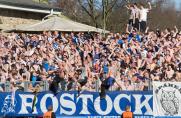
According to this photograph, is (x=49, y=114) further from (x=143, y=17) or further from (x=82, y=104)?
(x=143, y=17)

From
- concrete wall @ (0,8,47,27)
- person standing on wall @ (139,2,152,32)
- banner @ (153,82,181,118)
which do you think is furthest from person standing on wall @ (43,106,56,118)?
concrete wall @ (0,8,47,27)

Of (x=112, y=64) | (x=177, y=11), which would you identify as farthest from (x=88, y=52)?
(x=177, y=11)

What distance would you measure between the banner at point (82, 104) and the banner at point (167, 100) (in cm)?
24

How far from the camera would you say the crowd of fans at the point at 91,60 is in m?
22.1

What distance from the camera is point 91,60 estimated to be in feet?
82.6

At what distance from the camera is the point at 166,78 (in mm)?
22359

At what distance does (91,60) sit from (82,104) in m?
3.19

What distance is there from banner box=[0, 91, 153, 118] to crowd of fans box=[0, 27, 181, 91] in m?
0.32

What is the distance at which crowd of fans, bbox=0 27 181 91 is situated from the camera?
22.1 m

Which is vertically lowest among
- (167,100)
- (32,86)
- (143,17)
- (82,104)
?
(82,104)

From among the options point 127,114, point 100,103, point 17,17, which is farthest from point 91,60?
point 17,17

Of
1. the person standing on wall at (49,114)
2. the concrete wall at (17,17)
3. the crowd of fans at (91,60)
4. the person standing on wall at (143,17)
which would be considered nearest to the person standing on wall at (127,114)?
the crowd of fans at (91,60)

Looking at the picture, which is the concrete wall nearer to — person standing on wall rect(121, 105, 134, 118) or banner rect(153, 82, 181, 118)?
banner rect(153, 82, 181, 118)

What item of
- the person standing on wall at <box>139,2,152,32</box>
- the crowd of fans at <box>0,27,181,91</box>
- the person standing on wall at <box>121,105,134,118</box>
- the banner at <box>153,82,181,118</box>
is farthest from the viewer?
the person standing on wall at <box>139,2,152,32</box>
